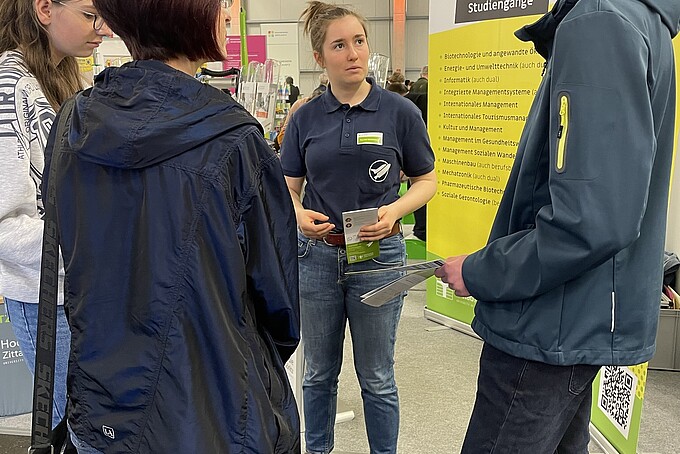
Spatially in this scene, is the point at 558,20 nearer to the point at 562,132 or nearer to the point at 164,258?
the point at 562,132

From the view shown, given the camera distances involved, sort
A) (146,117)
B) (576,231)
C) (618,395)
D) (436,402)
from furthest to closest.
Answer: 1. (436,402)
2. (618,395)
3. (576,231)
4. (146,117)

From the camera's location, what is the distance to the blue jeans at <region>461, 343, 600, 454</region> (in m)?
1.14

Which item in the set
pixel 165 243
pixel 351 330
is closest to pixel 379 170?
pixel 351 330

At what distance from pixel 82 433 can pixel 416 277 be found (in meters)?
0.72

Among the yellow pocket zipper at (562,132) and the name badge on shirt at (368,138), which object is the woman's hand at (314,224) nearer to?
the name badge on shirt at (368,138)

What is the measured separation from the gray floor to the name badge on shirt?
1.33 meters

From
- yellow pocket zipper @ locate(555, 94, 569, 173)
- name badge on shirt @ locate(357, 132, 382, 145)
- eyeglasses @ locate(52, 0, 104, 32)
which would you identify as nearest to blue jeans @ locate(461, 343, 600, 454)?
yellow pocket zipper @ locate(555, 94, 569, 173)

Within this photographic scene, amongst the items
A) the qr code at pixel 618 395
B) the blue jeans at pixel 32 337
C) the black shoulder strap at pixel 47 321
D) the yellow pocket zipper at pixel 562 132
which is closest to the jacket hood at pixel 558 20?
the yellow pocket zipper at pixel 562 132

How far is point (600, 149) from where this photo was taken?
0.96 m

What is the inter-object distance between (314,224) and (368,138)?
1.06ft

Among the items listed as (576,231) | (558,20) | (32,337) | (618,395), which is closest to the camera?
(576,231)

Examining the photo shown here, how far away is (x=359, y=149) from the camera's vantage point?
1949 millimetres

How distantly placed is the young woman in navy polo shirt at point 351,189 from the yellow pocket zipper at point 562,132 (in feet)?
2.99

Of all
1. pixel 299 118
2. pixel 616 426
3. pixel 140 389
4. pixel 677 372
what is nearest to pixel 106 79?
pixel 140 389
